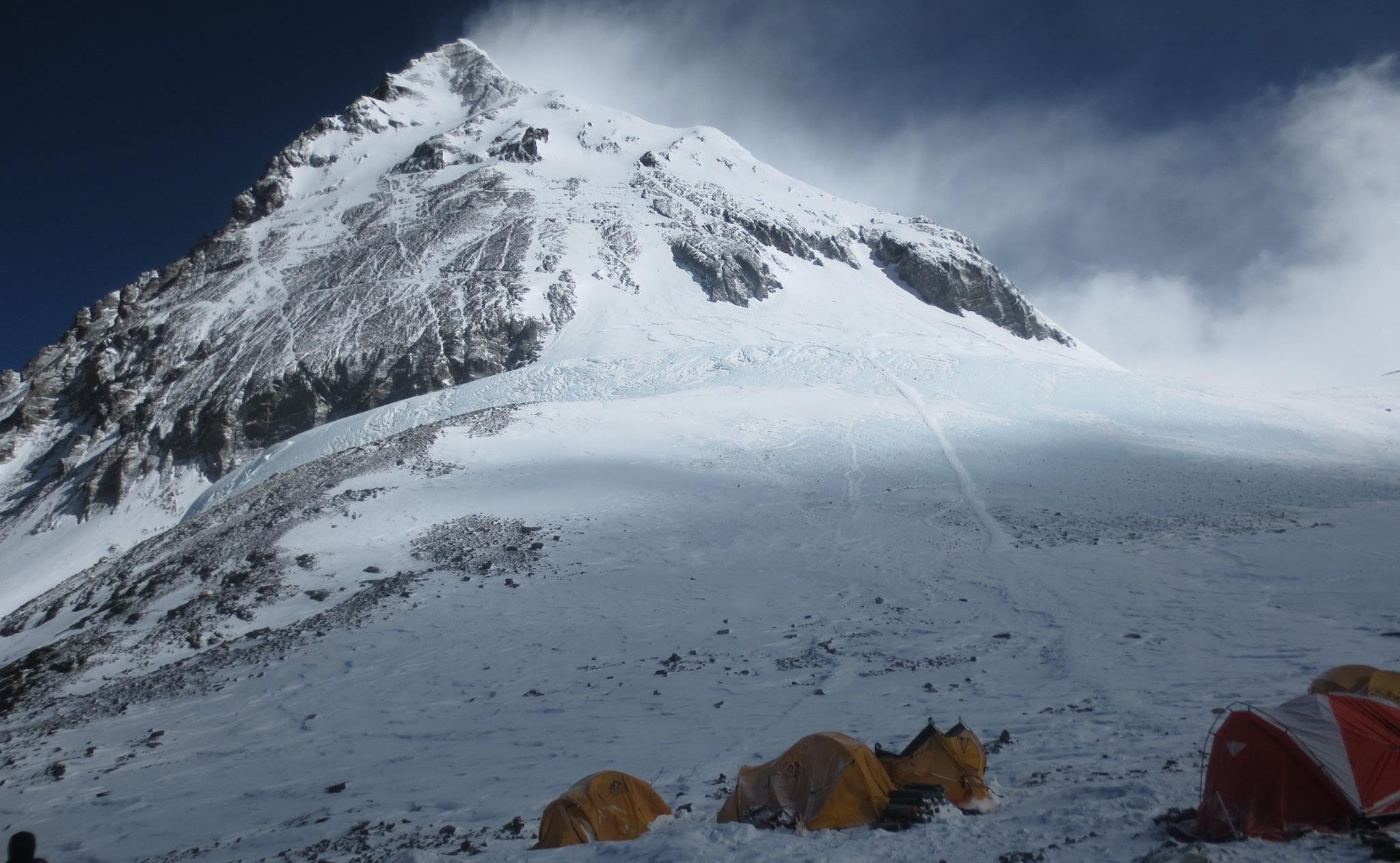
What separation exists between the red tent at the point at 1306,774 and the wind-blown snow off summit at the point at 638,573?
481 millimetres

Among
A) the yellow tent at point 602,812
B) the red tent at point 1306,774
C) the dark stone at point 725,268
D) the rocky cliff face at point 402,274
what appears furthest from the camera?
the dark stone at point 725,268

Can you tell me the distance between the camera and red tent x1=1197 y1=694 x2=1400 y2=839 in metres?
7.66

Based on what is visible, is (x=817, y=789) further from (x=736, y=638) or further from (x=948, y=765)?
(x=736, y=638)

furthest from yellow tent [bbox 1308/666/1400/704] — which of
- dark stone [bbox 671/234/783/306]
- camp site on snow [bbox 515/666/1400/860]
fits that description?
dark stone [bbox 671/234/783/306]

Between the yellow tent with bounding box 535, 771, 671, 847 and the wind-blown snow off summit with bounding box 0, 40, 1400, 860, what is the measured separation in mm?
380

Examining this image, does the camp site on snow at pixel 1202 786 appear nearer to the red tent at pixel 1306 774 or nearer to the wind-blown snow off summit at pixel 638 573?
the red tent at pixel 1306 774

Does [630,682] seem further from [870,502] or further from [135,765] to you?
[870,502]

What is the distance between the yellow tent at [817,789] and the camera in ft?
30.6

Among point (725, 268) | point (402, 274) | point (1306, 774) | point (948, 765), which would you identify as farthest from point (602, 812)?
point (402, 274)

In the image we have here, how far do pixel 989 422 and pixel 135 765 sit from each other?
39.8 metres

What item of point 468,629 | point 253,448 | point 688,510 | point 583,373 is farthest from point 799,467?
point 253,448

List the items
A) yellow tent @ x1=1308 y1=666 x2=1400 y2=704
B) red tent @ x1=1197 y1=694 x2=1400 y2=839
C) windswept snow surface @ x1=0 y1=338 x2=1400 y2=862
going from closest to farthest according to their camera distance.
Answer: red tent @ x1=1197 y1=694 x2=1400 y2=839, yellow tent @ x1=1308 y1=666 x2=1400 y2=704, windswept snow surface @ x1=0 y1=338 x2=1400 y2=862

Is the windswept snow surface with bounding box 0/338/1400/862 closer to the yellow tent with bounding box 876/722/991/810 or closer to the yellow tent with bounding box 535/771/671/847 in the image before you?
the yellow tent with bounding box 535/771/671/847

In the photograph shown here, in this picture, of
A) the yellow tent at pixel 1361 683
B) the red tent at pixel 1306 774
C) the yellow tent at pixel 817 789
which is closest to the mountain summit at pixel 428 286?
the yellow tent at pixel 817 789
